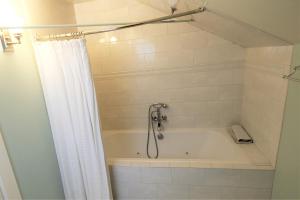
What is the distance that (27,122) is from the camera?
49.9 inches

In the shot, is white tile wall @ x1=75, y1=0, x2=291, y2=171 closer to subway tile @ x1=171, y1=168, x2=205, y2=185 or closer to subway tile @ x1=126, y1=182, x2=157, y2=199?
subway tile @ x1=171, y1=168, x2=205, y2=185

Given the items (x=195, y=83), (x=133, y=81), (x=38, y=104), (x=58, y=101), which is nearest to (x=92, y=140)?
(x=58, y=101)

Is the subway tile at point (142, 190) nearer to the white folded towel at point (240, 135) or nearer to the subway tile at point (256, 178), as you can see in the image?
the subway tile at point (256, 178)

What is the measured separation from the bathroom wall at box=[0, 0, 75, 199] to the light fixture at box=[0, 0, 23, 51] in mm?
51

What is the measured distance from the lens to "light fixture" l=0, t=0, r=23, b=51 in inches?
43.1

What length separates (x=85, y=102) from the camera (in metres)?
1.33

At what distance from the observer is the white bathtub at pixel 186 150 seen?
154cm

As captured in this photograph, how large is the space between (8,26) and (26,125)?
67 centimetres

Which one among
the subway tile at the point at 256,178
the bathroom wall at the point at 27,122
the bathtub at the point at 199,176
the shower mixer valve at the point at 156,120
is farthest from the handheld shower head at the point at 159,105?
the bathroom wall at the point at 27,122

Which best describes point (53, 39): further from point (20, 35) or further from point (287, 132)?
point (287, 132)

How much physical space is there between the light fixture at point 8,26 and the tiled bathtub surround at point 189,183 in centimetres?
128

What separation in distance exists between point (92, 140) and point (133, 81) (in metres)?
1.06

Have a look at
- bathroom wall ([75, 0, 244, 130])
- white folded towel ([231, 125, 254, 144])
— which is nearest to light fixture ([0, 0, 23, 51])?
bathroom wall ([75, 0, 244, 130])

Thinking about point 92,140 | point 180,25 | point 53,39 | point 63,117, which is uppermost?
point 180,25
